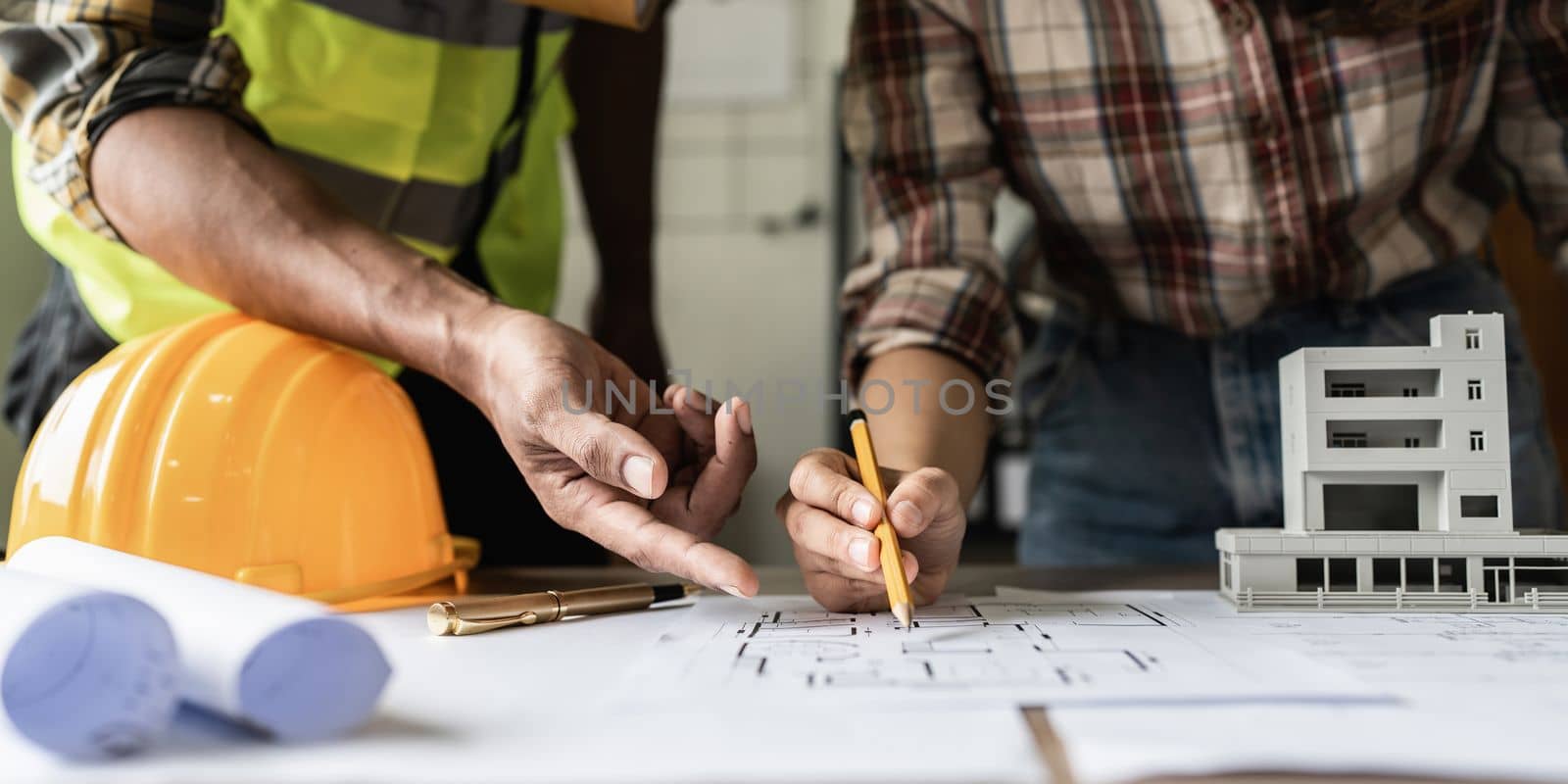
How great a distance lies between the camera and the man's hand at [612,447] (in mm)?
633

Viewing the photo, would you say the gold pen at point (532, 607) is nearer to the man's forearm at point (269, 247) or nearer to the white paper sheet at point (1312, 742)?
the man's forearm at point (269, 247)

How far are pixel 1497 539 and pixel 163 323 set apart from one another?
1.08 metres

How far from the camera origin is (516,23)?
1078mm

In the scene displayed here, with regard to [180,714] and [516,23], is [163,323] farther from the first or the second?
[180,714]

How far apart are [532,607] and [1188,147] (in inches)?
28.2

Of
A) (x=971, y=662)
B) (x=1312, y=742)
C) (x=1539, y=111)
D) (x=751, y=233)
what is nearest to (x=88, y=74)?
(x=971, y=662)

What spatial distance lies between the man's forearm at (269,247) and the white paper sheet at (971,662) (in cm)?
32

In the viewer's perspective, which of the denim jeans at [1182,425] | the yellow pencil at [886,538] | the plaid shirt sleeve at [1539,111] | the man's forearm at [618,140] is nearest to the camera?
the yellow pencil at [886,538]

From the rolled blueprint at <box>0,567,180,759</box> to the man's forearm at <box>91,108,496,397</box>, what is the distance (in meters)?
0.38

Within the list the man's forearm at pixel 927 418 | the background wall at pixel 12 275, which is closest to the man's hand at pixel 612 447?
the man's forearm at pixel 927 418

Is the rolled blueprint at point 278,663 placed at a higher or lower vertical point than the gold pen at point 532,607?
higher

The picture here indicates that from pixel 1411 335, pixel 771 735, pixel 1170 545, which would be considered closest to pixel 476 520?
pixel 1170 545

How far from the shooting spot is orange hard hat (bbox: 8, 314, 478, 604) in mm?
611

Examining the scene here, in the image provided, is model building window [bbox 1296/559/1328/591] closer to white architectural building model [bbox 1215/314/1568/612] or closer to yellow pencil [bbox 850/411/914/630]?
white architectural building model [bbox 1215/314/1568/612]
